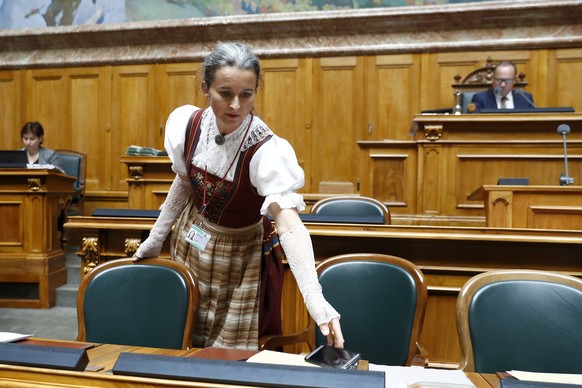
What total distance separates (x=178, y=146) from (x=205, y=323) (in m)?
0.57

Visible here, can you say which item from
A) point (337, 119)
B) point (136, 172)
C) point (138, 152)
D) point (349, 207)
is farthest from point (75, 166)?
point (349, 207)

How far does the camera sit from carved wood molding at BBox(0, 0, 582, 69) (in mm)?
5738

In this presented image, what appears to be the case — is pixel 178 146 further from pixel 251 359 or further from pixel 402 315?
pixel 402 315

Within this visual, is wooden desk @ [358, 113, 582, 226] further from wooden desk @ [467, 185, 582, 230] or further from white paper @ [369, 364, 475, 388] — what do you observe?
white paper @ [369, 364, 475, 388]

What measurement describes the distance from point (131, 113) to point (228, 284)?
18.6 feet

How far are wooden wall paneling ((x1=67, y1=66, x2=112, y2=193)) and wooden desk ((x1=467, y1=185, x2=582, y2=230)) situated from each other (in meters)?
5.14

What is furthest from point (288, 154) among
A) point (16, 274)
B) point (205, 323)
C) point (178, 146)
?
point (16, 274)

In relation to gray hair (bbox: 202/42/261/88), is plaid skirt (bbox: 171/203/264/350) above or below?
below

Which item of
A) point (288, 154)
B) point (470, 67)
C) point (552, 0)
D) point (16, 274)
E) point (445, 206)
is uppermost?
point (552, 0)

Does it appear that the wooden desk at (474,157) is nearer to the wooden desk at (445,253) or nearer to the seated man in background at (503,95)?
the seated man in background at (503,95)

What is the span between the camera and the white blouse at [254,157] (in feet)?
4.63

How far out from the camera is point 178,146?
5.28ft

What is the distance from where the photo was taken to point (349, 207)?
10.4 ft

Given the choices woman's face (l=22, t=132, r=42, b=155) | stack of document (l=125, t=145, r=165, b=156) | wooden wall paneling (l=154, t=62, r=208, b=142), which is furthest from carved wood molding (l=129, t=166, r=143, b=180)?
wooden wall paneling (l=154, t=62, r=208, b=142)
